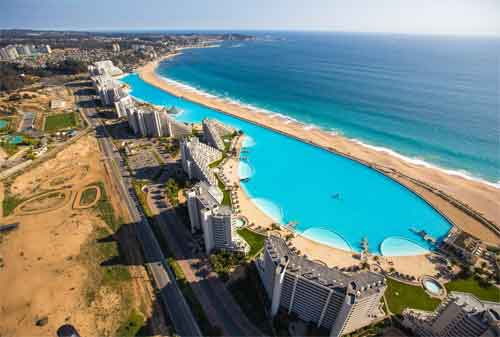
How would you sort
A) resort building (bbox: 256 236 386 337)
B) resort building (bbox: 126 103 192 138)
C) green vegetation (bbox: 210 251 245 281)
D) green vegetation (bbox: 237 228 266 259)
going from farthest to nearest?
resort building (bbox: 126 103 192 138) → green vegetation (bbox: 237 228 266 259) → green vegetation (bbox: 210 251 245 281) → resort building (bbox: 256 236 386 337)

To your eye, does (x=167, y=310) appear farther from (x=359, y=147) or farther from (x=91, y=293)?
(x=359, y=147)

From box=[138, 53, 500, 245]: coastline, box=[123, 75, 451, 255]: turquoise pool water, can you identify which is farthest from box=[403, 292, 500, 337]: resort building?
box=[138, 53, 500, 245]: coastline

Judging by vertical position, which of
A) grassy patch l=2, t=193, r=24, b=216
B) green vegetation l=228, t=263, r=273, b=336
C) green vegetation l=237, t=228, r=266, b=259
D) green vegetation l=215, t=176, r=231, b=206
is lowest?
green vegetation l=228, t=263, r=273, b=336

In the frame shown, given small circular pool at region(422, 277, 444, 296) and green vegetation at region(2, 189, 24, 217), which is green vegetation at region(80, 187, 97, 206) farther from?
small circular pool at region(422, 277, 444, 296)

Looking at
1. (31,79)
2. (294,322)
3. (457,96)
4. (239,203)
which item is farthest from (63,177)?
(457,96)

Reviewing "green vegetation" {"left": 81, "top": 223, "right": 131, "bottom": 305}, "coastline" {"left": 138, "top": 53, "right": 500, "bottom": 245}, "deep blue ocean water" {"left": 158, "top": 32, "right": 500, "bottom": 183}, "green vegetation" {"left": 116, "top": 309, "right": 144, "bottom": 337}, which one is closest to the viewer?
"green vegetation" {"left": 116, "top": 309, "right": 144, "bottom": 337}

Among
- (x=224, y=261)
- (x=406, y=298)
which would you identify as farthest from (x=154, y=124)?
(x=406, y=298)
